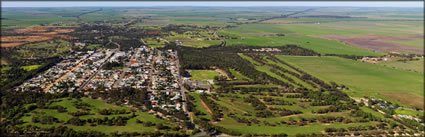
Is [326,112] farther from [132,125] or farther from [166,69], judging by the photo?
[166,69]

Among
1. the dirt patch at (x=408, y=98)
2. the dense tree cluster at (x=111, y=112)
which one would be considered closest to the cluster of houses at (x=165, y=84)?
the dense tree cluster at (x=111, y=112)

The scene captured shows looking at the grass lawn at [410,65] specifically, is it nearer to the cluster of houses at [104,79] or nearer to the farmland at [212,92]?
the farmland at [212,92]

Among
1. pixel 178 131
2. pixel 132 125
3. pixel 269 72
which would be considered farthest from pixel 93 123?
pixel 269 72

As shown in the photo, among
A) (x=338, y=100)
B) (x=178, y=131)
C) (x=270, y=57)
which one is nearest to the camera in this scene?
(x=178, y=131)

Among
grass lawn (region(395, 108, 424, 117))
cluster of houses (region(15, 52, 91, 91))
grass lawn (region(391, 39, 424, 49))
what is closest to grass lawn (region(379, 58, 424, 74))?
grass lawn (region(391, 39, 424, 49))

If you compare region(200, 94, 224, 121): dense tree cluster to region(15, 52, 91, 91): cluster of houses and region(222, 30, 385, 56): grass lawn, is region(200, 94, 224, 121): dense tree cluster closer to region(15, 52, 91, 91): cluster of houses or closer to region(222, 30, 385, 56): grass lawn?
region(15, 52, 91, 91): cluster of houses

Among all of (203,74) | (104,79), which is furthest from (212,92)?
(104,79)

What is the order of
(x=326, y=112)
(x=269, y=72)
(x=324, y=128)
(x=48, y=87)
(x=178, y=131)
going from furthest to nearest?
(x=269, y=72) → (x=48, y=87) → (x=326, y=112) → (x=324, y=128) → (x=178, y=131)
